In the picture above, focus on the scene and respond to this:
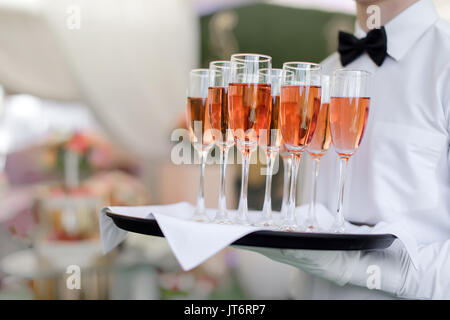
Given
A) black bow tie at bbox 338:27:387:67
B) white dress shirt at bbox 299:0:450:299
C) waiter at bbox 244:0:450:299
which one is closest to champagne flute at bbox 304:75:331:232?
waiter at bbox 244:0:450:299

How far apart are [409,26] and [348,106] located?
51cm

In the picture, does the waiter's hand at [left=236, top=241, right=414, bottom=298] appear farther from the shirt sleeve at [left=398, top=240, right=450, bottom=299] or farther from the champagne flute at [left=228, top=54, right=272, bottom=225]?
the champagne flute at [left=228, top=54, right=272, bottom=225]

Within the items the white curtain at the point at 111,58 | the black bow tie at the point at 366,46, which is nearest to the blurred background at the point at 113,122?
the white curtain at the point at 111,58

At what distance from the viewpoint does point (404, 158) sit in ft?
4.60

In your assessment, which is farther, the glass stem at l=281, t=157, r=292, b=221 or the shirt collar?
the shirt collar

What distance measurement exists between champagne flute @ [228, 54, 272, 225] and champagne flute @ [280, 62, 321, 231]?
43mm

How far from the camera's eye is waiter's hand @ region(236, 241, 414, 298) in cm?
121

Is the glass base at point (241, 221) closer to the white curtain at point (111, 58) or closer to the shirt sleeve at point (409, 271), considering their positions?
the shirt sleeve at point (409, 271)

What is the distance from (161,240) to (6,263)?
3.82ft

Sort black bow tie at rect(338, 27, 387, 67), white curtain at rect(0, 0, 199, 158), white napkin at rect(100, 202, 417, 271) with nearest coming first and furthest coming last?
white napkin at rect(100, 202, 417, 271)
black bow tie at rect(338, 27, 387, 67)
white curtain at rect(0, 0, 199, 158)
